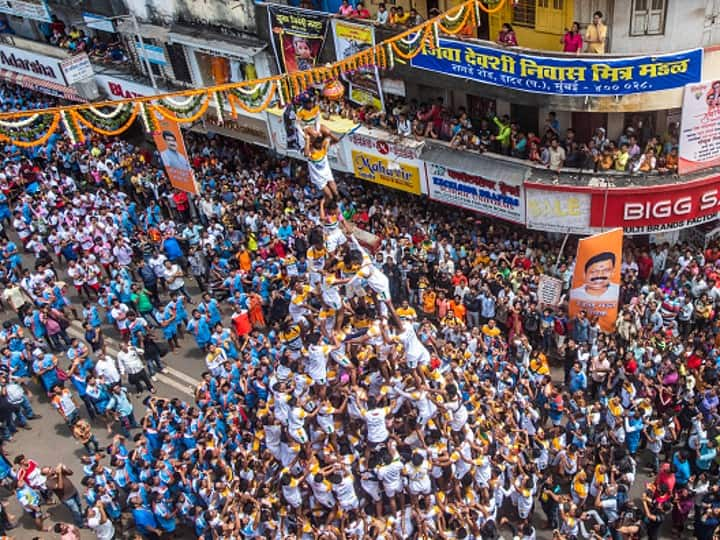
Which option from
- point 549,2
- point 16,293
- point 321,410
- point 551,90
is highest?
point 549,2

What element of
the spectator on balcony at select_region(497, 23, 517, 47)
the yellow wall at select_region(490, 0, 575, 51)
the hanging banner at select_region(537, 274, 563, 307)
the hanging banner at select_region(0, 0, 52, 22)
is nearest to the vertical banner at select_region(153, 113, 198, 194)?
the spectator on balcony at select_region(497, 23, 517, 47)

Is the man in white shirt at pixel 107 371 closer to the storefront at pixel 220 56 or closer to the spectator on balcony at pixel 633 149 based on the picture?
the storefront at pixel 220 56

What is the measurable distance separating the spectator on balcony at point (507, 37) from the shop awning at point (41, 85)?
720 inches

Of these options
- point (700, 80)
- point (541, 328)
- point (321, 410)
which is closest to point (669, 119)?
point (700, 80)

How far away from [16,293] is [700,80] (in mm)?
18847

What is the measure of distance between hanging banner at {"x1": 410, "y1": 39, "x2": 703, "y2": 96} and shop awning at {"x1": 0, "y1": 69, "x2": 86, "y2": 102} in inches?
665

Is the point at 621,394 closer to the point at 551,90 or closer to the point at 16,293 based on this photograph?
the point at 551,90

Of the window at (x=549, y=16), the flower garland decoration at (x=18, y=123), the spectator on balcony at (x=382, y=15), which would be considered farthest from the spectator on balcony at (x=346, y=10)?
the flower garland decoration at (x=18, y=123)

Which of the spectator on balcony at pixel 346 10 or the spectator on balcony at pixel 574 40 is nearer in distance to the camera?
the spectator on balcony at pixel 574 40

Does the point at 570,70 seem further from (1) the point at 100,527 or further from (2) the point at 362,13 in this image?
(1) the point at 100,527

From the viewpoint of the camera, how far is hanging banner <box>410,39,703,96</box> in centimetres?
1886

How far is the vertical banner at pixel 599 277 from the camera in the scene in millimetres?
18734

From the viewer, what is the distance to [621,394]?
17562 millimetres

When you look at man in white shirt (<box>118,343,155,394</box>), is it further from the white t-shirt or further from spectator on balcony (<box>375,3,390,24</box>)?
spectator on balcony (<box>375,3,390,24</box>)
